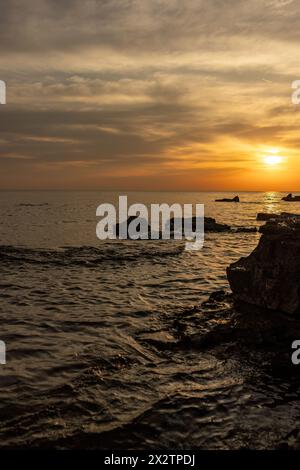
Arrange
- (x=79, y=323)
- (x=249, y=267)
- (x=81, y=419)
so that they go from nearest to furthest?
(x=81, y=419), (x=79, y=323), (x=249, y=267)

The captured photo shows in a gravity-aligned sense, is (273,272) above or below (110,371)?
above

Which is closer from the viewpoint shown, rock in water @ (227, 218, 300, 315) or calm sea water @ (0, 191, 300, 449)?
calm sea water @ (0, 191, 300, 449)

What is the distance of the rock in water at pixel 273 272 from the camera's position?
11.0 metres

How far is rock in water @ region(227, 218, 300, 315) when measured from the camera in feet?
36.2

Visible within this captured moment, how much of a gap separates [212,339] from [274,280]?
3046mm

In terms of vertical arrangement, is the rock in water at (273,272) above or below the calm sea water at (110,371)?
above

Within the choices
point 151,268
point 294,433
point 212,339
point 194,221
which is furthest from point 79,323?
point 194,221

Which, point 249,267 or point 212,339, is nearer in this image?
point 212,339

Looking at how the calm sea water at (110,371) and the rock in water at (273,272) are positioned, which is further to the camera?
the rock in water at (273,272)

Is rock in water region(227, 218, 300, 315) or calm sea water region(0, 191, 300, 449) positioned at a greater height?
rock in water region(227, 218, 300, 315)

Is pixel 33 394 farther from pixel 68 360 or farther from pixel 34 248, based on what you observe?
pixel 34 248

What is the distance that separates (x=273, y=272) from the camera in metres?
11.5

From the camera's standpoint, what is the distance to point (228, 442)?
5.51 m
